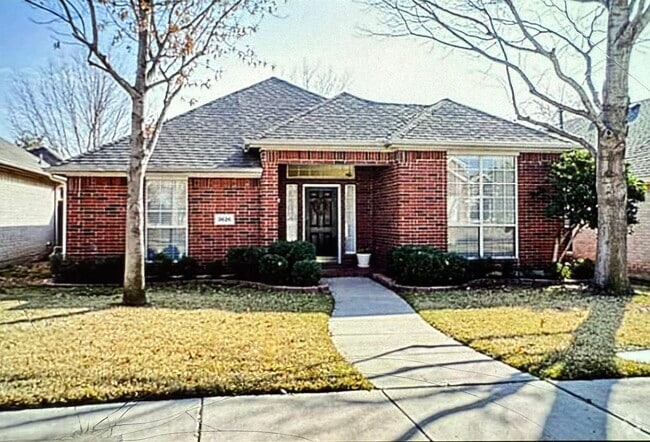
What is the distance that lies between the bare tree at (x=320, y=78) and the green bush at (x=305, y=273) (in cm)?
2305

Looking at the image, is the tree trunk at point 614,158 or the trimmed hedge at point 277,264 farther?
the trimmed hedge at point 277,264

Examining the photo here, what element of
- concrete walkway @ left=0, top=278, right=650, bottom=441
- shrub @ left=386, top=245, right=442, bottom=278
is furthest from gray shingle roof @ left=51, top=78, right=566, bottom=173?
concrete walkway @ left=0, top=278, right=650, bottom=441

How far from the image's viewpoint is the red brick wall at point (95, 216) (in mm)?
13406

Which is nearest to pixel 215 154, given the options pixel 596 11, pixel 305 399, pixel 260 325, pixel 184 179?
pixel 184 179

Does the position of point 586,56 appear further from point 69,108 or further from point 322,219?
point 69,108

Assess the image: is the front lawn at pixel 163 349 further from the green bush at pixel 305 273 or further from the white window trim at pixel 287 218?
the white window trim at pixel 287 218

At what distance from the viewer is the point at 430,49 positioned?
43.5 feet

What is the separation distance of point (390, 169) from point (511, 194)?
3222 mm

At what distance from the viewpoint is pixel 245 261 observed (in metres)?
12.9

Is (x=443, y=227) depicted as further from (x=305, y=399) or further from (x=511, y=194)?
(x=305, y=399)

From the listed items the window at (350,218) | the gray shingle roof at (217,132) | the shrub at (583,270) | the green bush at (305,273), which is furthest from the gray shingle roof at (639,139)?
the gray shingle roof at (217,132)

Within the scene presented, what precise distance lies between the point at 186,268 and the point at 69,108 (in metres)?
23.3

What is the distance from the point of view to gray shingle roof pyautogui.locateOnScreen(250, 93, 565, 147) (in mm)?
13609

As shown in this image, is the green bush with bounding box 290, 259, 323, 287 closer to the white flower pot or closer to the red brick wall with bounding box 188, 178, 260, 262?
the red brick wall with bounding box 188, 178, 260, 262
